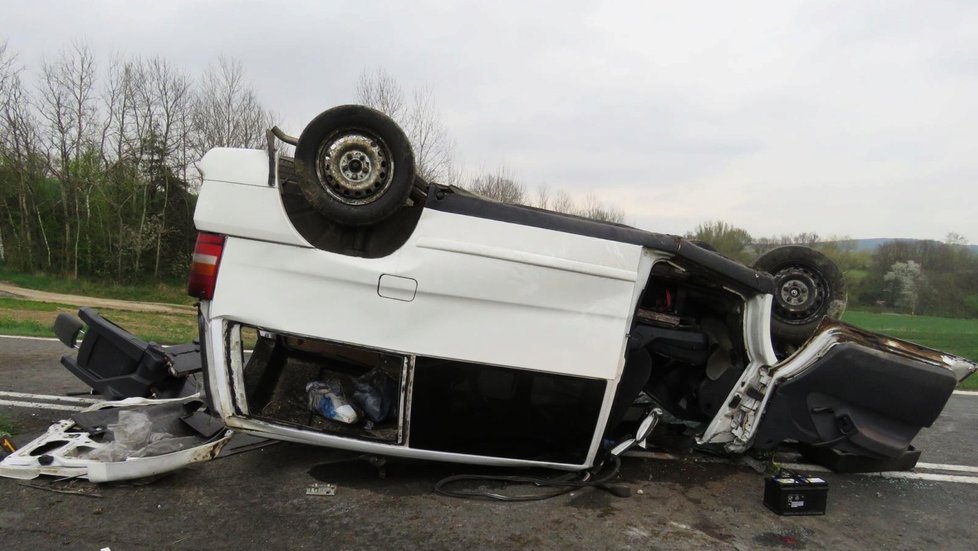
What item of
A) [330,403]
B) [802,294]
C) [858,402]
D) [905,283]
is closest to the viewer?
[330,403]

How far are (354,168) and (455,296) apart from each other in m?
0.85

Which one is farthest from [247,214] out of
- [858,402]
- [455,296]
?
[858,402]

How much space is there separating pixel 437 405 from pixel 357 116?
61.9 inches

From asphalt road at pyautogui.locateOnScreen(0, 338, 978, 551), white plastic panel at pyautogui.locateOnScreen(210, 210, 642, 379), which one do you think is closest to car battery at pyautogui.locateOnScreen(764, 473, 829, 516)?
asphalt road at pyautogui.locateOnScreen(0, 338, 978, 551)

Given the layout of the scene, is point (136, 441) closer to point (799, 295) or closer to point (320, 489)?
point (320, 489)

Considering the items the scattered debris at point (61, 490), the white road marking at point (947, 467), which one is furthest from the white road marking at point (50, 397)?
the white road marking at point (947, 467)

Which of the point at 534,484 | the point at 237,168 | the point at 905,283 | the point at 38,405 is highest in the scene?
the point at 905,283

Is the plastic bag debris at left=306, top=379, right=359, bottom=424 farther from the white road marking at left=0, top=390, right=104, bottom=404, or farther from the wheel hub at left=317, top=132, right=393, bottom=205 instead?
the white road marking at left=0, top=390, right=104, bottom=404

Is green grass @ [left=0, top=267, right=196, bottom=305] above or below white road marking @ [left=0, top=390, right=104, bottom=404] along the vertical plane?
below

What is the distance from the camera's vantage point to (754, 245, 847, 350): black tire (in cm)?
454

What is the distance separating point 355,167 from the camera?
9.60 feet

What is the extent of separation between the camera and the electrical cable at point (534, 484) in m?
3.22

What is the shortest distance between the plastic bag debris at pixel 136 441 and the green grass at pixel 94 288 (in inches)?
886

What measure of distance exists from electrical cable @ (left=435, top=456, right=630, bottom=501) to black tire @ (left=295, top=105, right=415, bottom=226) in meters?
1.61
